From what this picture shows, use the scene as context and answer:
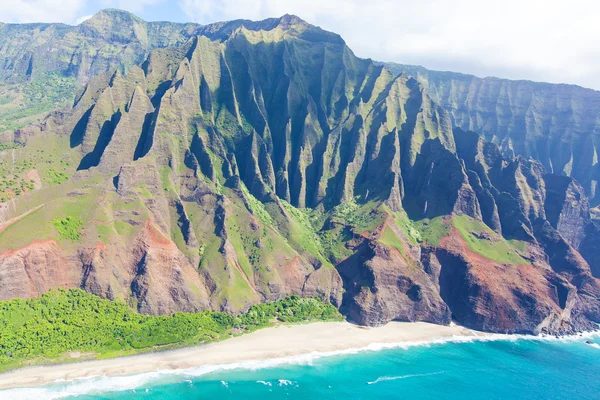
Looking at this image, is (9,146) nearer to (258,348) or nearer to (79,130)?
(79,130)

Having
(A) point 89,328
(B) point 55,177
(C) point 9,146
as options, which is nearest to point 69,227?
(A) point 89,328

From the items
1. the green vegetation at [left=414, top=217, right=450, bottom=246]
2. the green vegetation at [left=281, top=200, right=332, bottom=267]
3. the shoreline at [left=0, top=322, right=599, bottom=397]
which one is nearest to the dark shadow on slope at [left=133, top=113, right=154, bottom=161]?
the green vegetation at [left=281, top=200, right=332, bottom=267]

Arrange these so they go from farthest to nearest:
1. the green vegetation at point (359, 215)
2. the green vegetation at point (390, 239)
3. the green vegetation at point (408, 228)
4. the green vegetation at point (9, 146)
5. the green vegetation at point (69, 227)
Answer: the green vegetation at point (408, 228)
the green vegetation at point (359, 215)
the green vegetation at point (390, 239)
the green vegetation at point (9, 146)
the green vegetation at point (69, 227)

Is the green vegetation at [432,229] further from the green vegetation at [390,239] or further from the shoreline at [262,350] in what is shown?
the shoreline at [262,350]

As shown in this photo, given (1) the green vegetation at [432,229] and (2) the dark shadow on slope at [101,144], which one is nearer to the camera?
(2) the dark shadow on slope at [101,144]

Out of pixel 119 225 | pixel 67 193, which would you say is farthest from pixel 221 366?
pixel 67 193

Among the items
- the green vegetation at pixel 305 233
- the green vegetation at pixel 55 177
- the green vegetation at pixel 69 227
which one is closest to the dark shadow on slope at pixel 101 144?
the green vegetation at pixel 55 177

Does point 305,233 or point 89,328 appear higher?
point 305,233

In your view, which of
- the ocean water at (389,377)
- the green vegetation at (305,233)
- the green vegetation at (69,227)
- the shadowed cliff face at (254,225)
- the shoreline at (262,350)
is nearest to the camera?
the ocean water at (389,377)
